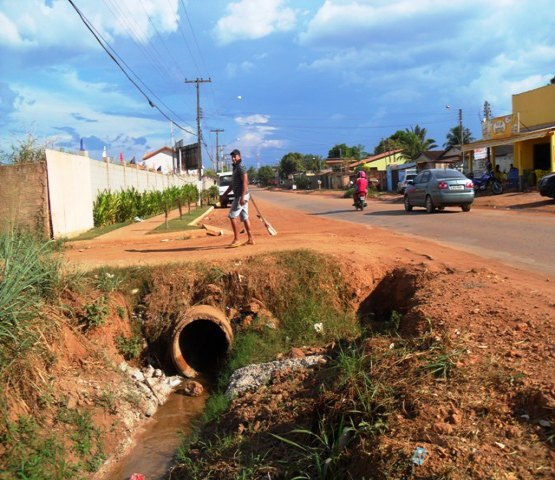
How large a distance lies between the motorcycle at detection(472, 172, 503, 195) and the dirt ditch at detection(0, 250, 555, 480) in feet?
66.6

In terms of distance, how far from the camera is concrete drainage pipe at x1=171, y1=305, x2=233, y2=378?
23.1 feet

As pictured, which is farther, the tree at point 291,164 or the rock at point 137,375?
the tree at point 291,164

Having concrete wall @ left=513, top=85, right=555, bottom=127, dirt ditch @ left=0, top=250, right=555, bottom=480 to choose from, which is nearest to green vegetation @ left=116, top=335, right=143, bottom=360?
dirt ditch @ left=0, top=250, right=555, bottom=480

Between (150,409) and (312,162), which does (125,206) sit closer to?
(150,409)

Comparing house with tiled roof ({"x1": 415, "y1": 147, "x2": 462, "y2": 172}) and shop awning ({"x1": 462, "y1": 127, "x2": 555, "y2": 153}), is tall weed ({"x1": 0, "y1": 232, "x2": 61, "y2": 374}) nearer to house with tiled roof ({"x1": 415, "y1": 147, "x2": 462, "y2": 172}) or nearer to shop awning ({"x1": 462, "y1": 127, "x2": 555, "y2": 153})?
shop awning ({"x1": 462, "y1": 127, "x2": 555, "y2": 153})

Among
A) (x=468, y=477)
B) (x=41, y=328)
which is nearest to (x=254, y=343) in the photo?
(x=41, y=328)

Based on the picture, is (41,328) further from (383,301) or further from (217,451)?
(383,301)

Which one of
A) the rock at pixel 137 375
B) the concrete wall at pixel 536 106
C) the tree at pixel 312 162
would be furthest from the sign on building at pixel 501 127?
the tree at pixel 312 162

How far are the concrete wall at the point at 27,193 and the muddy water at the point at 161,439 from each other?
8.23 meters

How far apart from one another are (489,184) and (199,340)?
22678 millimetres

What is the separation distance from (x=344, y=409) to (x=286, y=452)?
0.50 m

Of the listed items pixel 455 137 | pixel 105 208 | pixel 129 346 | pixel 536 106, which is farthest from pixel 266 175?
pixel 129 346

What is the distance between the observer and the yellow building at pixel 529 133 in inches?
1032

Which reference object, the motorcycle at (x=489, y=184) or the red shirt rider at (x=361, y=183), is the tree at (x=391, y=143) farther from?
the red shirt rider at (x=361, y=183)
